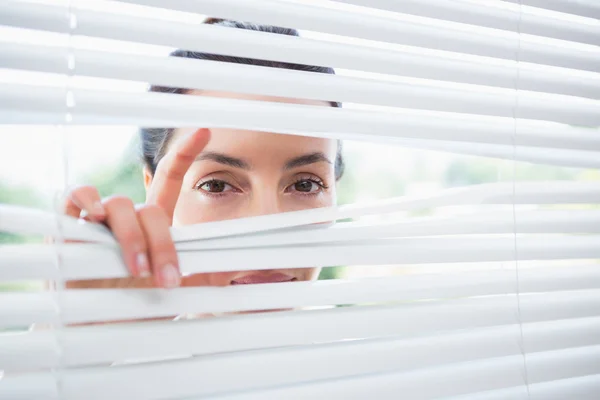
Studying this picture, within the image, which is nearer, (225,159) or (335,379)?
(335,379)

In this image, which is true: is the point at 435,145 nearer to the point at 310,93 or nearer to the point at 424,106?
the point at 424,106

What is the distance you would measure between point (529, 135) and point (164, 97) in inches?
20.2

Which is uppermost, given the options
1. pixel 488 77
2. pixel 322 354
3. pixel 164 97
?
pixel 488 77

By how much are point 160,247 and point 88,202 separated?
10 centimetres

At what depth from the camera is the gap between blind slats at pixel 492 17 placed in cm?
69

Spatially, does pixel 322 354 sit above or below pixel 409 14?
below

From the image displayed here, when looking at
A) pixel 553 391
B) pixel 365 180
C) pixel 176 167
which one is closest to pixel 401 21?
pixel 176 167

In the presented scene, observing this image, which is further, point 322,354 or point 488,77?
point 488,77

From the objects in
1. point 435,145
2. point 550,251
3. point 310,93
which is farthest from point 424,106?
point 550,251

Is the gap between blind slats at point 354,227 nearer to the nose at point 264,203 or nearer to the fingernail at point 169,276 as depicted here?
the fingernail at point 169,276

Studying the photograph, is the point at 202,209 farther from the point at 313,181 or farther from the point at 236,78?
the point at 236,78

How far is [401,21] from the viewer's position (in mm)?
684

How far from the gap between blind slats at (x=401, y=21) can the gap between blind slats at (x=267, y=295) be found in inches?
12.5

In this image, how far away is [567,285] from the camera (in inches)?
29.5
